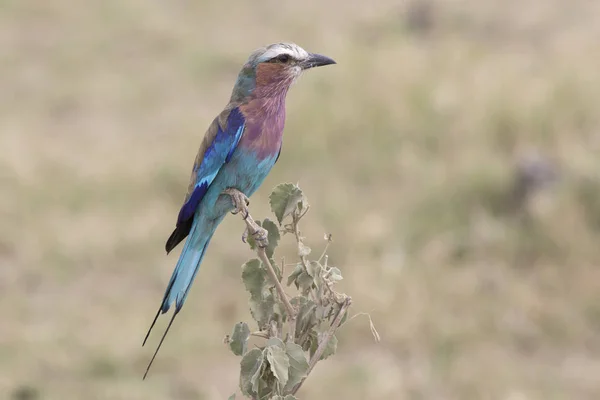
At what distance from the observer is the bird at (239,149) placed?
6.99 feet

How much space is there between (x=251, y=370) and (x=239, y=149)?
708 mm

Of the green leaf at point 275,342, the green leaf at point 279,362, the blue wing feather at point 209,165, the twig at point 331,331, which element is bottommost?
the green leaf at point 279,362

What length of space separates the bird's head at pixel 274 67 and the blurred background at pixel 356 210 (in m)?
2.42

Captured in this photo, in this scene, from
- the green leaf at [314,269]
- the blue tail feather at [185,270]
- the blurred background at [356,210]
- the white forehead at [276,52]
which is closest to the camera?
the green leaf at [314,269]

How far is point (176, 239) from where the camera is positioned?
7.02 ft

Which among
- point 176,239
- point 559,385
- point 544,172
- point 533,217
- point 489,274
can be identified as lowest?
point 176,239

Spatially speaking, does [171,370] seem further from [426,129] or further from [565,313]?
[426,129]

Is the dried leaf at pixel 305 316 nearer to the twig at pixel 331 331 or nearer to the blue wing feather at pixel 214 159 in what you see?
the twig at pixel 331 331

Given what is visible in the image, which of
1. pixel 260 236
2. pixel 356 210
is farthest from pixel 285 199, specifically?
pixel 356 210

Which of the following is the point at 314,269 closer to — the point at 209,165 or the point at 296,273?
the point at 296,273

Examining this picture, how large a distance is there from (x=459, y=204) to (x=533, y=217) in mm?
484

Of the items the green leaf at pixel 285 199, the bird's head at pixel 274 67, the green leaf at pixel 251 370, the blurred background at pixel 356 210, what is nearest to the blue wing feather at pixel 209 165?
the bird's head at pixel 274 67

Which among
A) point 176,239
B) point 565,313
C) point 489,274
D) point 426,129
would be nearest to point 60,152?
point 426,129

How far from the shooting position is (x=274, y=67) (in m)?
2.25
